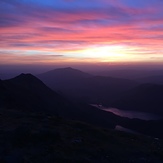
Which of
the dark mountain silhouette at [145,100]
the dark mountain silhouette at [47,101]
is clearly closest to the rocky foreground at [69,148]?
the dark mountain silhouette at [47,101]

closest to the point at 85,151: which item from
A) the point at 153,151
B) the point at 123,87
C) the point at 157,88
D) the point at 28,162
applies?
the point at 28,162

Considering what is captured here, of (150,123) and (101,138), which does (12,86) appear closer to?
(150,123)

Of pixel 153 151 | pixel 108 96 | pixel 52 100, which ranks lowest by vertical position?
pixel 108 96

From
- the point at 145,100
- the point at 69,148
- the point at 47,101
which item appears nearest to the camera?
the point at 69,148

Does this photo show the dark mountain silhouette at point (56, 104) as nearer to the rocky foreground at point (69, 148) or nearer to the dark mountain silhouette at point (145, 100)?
the dark mountain silhouette at point (145, 100)

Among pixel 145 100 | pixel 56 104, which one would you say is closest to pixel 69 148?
pixel 56 104

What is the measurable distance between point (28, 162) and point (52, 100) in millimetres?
60204

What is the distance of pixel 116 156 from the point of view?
14.5 meters

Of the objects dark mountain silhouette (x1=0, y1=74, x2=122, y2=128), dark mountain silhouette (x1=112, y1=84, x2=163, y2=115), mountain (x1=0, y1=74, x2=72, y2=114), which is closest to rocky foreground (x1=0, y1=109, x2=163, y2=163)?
dark mountain silhouette (x1=0, y1=74, x2=122, y2=128)

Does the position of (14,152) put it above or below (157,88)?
above

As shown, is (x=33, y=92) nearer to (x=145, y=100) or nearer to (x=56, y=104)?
(x=56, y=104)

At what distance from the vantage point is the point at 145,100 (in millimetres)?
128125

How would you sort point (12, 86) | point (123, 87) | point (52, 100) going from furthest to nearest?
point (123, 87) → point (52, 100) → point (12, 86)

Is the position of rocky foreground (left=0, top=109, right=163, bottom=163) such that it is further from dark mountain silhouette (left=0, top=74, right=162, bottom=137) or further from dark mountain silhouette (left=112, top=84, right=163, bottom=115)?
dark mountain silhouette (left=112, top=84, right=163, bottom=115)
